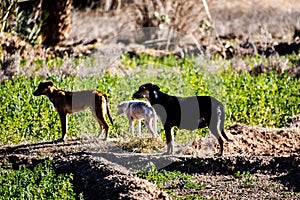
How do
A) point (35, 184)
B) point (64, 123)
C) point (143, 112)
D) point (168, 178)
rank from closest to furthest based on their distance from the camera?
point (35, 184), point (168, 178), point (143, 112), point (64, 123)

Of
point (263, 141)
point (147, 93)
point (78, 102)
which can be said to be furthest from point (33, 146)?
point (263, 141)

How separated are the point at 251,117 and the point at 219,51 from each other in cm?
956

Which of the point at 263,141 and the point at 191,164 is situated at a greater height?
the point at 263,141

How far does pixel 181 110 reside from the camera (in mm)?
10531

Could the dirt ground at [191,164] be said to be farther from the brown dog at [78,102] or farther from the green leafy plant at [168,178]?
the brown dog at [78,102]

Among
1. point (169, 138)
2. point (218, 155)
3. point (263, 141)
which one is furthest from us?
point (263, 141)

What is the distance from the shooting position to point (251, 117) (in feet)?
46.3

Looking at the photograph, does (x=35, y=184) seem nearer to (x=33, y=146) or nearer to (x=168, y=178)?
(x=168, y=178)

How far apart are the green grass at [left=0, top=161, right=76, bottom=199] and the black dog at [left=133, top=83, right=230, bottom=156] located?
1553mm

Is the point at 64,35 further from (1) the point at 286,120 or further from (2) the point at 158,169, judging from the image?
(2) the point at 158,169

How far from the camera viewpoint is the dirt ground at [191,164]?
8.84 metres

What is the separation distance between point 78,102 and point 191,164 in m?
1.97

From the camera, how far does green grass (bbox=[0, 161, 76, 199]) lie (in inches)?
338

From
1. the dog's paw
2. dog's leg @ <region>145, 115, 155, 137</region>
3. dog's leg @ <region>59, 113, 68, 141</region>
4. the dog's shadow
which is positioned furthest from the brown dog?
the dog's paw
